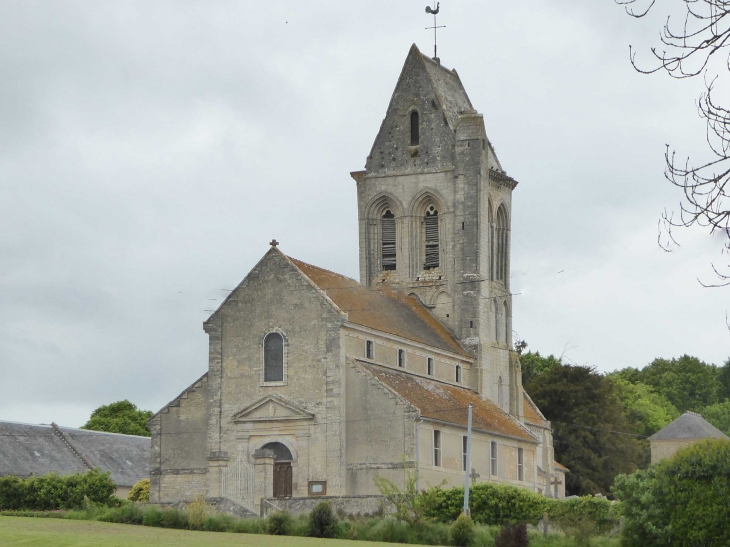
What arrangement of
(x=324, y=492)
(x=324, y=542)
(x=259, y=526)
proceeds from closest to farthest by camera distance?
(x=324, y=542), (x=259, y=526), (x=324, y=492)

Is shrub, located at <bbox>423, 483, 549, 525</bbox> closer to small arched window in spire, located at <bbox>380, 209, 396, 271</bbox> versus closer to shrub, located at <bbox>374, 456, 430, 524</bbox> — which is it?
shrub, located at <bbox>374, 456, 430, 524</bbox>

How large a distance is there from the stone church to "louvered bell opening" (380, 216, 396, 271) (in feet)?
0.21

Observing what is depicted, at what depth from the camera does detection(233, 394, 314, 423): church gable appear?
52.9 m

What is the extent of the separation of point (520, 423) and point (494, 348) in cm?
366

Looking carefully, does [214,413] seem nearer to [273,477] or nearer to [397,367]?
[273,477]

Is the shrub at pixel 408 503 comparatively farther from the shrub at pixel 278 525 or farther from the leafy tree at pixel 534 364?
the leafy tree at pixel 534 364

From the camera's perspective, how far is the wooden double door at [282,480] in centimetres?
5244

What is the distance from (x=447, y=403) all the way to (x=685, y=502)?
22.7 m

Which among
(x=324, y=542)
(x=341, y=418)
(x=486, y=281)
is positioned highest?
(x=486, y=281)

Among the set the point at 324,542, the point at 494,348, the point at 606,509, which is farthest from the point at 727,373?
the point at 324,542

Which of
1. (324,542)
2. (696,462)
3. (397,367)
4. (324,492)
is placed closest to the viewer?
(696,462)

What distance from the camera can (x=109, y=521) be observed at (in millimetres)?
44094

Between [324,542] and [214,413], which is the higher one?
[214,413]

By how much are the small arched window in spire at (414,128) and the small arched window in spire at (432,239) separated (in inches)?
124
